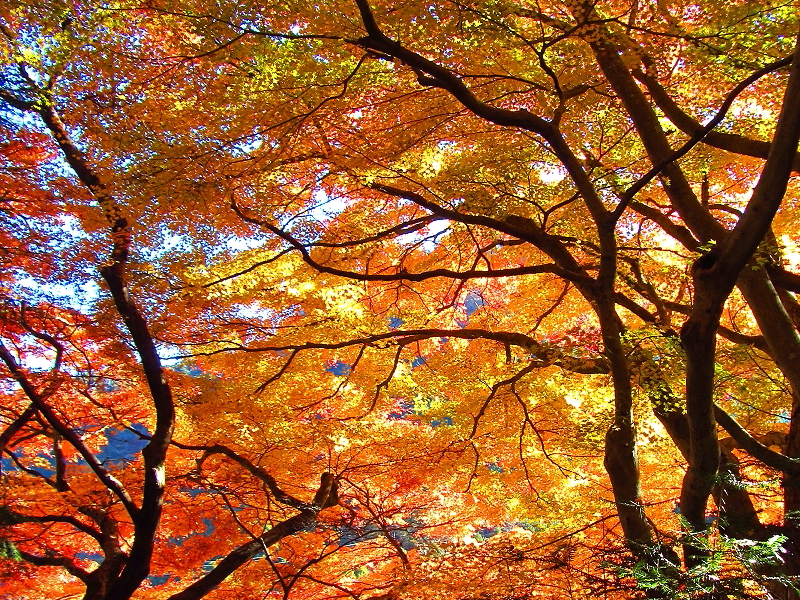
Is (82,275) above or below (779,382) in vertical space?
above

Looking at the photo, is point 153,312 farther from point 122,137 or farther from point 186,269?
point 122,137

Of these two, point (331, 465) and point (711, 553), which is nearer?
point (711, 553)

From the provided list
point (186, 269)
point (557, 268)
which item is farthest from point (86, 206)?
point (557, 268)

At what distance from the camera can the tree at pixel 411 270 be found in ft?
11.9

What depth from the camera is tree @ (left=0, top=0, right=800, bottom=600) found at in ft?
11.9

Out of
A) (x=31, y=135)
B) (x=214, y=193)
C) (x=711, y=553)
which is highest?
(x=31, y=135)

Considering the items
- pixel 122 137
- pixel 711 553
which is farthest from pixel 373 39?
pixel 711 553

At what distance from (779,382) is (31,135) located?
875cm

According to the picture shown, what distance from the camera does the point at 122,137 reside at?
4355 mm

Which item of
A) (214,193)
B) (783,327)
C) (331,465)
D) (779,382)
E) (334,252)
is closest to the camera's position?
(783,327)

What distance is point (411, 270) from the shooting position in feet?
25.7

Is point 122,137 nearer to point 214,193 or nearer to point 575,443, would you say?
point 214,193

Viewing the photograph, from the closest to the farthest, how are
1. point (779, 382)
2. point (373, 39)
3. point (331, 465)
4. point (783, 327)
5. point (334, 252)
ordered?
point (373, 39), point (783, 327), point (779, 382), point (334, 252), point (331, 465)

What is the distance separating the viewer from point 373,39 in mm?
3148
